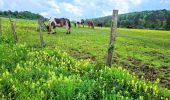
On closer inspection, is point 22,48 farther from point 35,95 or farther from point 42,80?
point 35,95

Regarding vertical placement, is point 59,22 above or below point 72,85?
above

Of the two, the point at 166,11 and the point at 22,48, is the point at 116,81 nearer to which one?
the point at 22,48

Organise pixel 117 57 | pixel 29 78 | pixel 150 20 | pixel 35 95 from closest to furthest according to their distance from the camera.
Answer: pixel 35 95, pixel 29 78, pixel 117 57, pixel 150 20

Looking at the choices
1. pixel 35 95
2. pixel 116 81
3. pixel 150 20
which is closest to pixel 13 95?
pixel 35 95

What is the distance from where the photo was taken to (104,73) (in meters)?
14.0

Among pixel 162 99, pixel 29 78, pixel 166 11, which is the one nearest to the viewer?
pixel 162 99

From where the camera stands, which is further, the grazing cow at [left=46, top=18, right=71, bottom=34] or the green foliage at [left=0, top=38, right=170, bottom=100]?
the grazing cow at [left=46, top=18, right=71, bottom=34]

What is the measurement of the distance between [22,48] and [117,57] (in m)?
A: 7.16

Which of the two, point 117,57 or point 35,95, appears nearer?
point 35,95

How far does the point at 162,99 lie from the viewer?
12070 millimetres

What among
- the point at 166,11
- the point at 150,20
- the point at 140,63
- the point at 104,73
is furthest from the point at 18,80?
the point at 166,11

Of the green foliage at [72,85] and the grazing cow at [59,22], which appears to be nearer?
the green foliage at [72,85]

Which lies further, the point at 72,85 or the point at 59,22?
the point at 59,22

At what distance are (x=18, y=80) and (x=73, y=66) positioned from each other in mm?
3565
